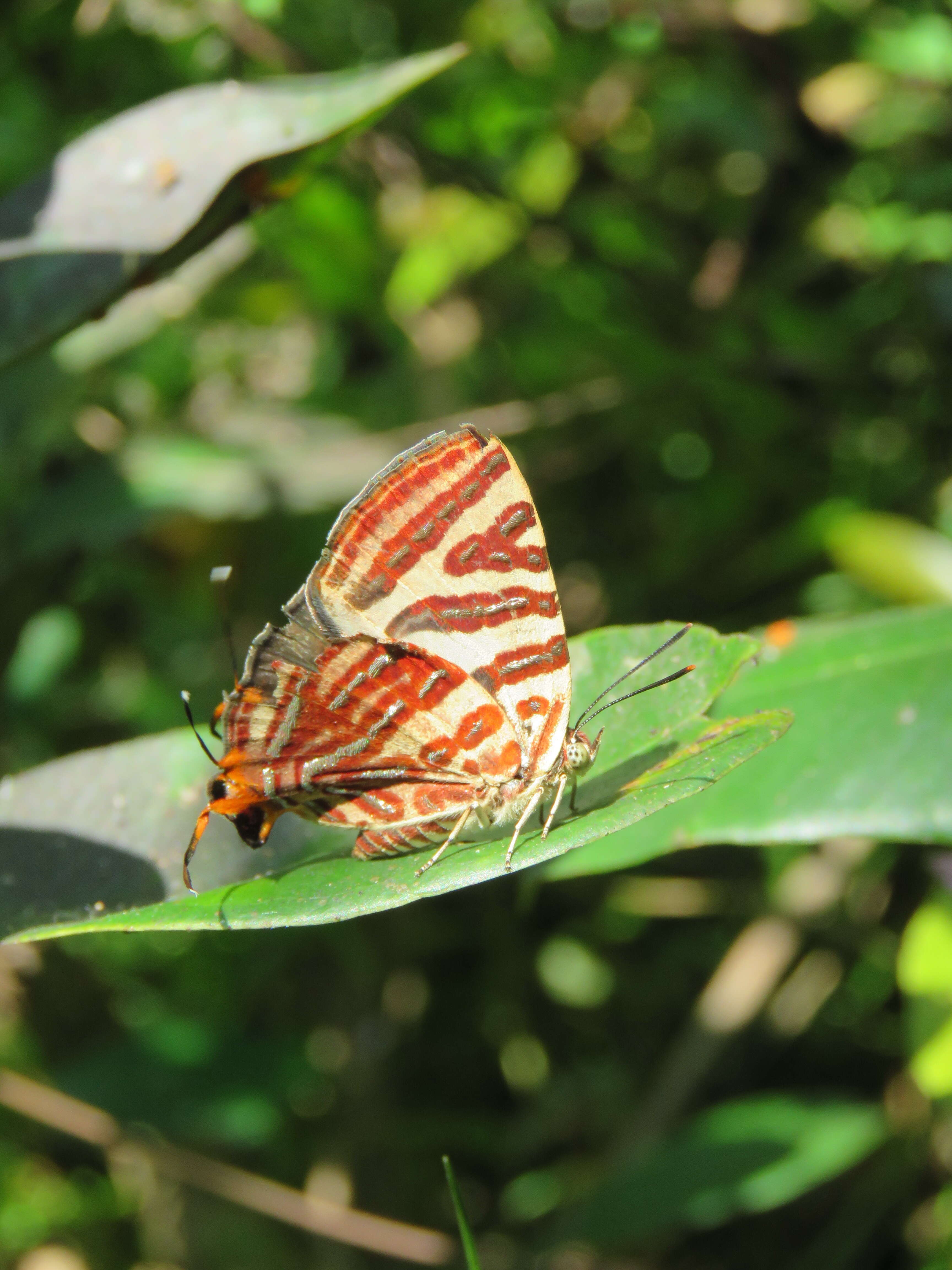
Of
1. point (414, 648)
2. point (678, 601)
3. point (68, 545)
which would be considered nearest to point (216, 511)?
point (68, 545)

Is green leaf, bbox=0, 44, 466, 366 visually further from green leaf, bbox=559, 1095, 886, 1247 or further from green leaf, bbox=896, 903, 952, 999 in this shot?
green leaf, bbox=559, 1095, 886, 1247

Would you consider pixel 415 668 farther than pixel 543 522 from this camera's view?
No

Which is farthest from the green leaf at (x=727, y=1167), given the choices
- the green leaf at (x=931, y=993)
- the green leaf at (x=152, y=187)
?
the green leaf at (x=152, y=187)

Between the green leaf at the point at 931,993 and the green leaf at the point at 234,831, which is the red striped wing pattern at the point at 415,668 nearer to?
the green leaf at the point at 234,831

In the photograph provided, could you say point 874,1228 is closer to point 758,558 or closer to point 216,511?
point 758,558

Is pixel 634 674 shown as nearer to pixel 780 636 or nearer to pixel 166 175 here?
pixel 780 636

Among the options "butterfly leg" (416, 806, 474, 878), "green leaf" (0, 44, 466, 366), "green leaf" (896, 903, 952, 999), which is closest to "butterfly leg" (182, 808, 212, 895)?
"butterfly leg" (416, 806, 474, 878)

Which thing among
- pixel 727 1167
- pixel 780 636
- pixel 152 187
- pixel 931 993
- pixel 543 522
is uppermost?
pixel 152 187

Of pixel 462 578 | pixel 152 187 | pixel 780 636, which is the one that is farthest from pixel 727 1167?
pixel 152 187
